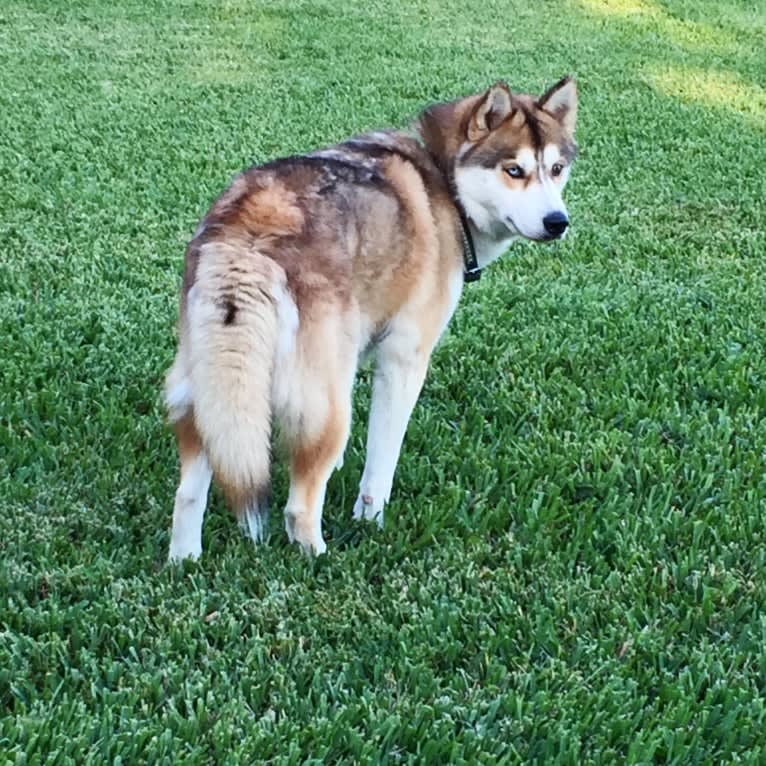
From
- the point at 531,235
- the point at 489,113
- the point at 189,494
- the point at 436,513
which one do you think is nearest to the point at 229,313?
the point at 189,494

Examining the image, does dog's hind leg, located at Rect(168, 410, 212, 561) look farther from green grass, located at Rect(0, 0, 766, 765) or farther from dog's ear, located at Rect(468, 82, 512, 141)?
dog's ear, located at Rect(468, 82, 512, 141)

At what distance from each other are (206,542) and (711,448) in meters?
1.88

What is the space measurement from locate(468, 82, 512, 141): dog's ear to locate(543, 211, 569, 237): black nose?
1.19 ft

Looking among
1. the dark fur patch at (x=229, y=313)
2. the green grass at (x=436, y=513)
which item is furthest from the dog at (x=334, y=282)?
the green grass at (x=436, y=513)

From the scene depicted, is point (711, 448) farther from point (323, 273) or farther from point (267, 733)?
point (267, 733)

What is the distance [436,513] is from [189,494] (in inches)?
33.3

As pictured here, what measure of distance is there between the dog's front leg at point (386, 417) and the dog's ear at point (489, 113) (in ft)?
2.58

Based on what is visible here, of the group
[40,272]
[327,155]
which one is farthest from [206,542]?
[40,272]

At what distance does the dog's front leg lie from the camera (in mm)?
3434

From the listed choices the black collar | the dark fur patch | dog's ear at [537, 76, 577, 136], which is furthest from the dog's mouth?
the dark fur patch

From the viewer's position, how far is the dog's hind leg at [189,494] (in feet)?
9.46

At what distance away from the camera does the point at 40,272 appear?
5.11 m

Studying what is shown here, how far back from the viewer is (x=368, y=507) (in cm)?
344

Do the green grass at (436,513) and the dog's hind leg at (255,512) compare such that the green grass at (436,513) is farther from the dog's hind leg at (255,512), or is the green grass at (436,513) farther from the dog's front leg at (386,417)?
the dog's hind leg at (255,512)
